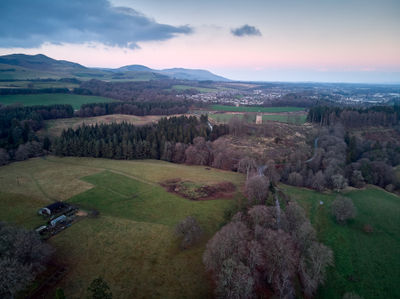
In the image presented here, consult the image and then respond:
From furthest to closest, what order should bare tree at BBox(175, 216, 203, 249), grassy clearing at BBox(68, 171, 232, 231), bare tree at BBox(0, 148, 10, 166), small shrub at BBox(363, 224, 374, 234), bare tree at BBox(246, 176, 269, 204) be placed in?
bare tree at BBox(0, 148, 10, 166), bare tree at BBox(246, 176, 269, 204), grassy clearing at BBox(68, 171, 232, 231), small shrub at BBox(363, 224, 374, 234), bare tree at BBox(175, 216, 203, 249)

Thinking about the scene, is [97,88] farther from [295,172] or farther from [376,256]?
[376,256]

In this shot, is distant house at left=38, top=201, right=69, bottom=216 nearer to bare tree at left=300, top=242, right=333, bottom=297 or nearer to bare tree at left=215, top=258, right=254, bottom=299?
bare tree at left=215, top=258, right=254, bottom=299

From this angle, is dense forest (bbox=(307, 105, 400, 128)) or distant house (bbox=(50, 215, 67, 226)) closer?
distant house (bbox=(50, 215, 67, 226))

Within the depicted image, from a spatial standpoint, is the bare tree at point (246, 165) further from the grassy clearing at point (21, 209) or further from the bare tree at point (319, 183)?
the grassy clearing at point (21, 209)

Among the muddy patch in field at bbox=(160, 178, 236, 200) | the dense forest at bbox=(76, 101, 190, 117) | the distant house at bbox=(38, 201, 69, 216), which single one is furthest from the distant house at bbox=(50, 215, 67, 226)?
the dense forest at bbox=(76, 101, 190, 117)

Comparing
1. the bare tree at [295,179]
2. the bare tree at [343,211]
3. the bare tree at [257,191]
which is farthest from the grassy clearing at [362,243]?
the bare tree at [257,191]

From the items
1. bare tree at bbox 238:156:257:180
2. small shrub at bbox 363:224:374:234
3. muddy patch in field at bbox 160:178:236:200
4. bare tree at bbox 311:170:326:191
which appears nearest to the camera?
small shrub at bbox 363:224:374:234

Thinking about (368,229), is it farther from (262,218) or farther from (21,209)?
(21,209)
